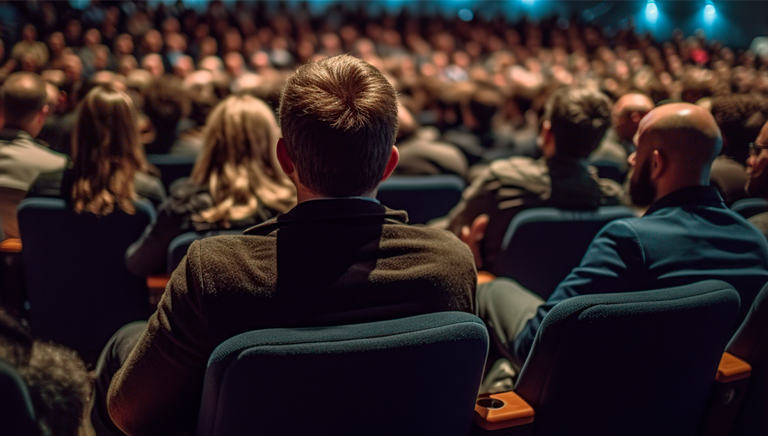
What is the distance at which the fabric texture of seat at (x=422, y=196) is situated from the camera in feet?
8.47

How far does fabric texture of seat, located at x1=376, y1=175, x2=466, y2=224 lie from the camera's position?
258cm

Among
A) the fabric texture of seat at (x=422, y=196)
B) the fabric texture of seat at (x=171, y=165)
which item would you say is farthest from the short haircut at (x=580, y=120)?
the fabric texture of seat at (x=171, y=165)

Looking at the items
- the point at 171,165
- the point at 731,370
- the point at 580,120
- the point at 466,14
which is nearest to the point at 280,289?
the point at 731,370

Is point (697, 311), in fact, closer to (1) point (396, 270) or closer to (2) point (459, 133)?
(1) point (396, 270)

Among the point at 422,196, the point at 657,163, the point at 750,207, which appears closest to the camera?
the point at 657,163

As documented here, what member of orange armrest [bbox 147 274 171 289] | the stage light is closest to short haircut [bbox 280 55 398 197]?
orange armrest [bbox 147 274 171 289]

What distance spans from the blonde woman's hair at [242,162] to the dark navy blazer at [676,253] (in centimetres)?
106

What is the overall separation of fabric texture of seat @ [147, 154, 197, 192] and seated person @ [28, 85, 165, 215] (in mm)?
874

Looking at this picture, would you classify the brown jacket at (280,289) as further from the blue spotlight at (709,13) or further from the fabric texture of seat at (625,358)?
the blue spotlight at (709,13)

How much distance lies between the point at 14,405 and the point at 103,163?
1.60m

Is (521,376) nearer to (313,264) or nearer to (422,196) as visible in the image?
(313,264)

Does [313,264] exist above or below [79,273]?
above

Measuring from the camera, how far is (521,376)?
3.70ft

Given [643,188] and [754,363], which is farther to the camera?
[643,188]
